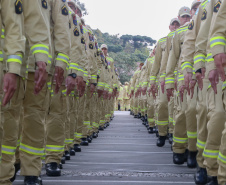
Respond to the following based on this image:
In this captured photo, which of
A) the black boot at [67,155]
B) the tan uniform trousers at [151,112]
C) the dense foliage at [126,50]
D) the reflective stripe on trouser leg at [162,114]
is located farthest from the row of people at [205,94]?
the dense foliage at [126,50]

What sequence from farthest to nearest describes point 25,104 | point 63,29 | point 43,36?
point 63,29
point 25,104
point 43,36

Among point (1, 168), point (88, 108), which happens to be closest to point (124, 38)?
point (88, 108)

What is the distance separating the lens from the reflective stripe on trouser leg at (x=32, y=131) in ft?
13.8

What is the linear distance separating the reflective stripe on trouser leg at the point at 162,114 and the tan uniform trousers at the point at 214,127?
4.50m

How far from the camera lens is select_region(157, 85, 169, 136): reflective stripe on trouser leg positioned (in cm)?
859

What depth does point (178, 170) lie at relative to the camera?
5.67 m

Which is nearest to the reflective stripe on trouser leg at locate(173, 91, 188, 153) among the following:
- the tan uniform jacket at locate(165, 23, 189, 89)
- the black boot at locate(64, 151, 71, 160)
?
the tan uniform jacket at locate(165, 23, 189, 89)

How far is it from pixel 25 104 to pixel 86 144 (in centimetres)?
501

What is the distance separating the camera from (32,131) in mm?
4273

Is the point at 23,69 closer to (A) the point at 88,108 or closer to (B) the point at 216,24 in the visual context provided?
(B) the point at 216,24

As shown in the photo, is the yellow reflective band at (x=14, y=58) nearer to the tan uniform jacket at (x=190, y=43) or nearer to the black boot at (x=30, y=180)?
the black boot at (x=30, y=180)

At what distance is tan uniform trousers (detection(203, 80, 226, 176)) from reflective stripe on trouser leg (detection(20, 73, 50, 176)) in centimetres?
164

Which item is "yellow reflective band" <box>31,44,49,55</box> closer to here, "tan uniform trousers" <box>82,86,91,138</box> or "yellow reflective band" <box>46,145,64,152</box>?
"yellow reflective band" <box>46,145,64,152</box>

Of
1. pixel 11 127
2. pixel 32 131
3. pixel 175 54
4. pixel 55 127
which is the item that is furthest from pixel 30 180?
pixel 175 54
